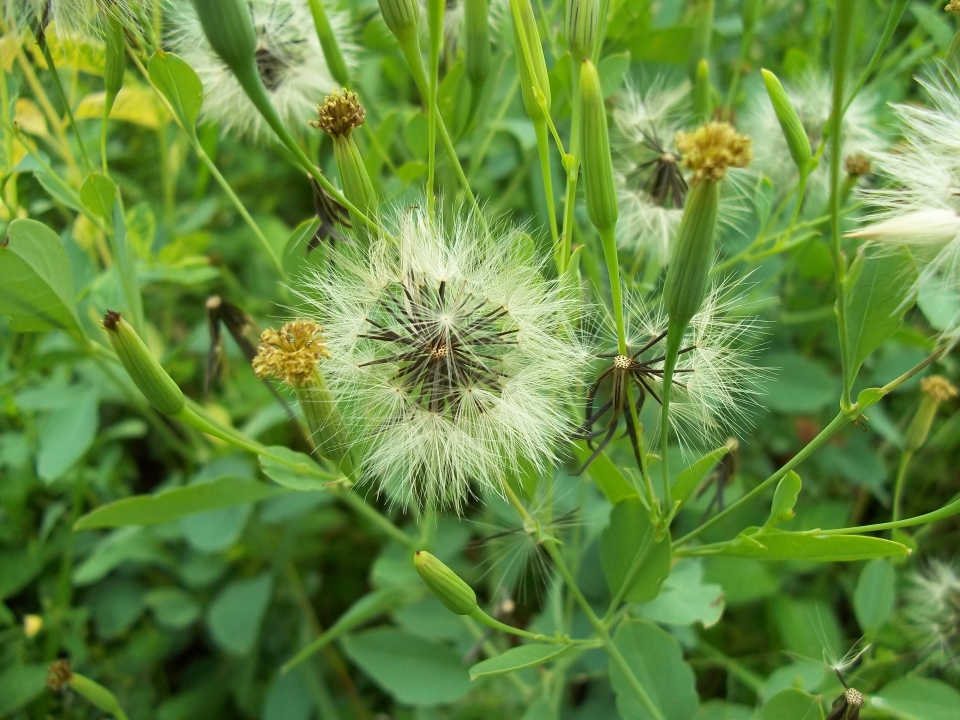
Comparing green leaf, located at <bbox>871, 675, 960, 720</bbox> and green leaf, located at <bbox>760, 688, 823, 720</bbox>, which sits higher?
green leaf, located at <bbox>760, 688, 823, 720</bbox>

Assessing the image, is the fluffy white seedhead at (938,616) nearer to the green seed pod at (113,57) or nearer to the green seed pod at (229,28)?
the green seed pod at (229,28)

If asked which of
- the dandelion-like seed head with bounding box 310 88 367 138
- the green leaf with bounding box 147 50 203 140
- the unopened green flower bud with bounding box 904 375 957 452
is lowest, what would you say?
the unopened green flower bud with bounding box 904 375 957 452

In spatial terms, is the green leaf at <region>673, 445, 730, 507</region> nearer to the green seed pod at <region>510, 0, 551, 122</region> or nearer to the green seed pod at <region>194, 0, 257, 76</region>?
the green seed pod at <region>510, 0, 551, 122</region>

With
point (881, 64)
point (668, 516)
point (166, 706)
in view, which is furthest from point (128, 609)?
point (881, 64)

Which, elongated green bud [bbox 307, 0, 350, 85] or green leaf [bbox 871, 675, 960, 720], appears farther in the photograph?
green leaf [bbox 871, 675, 960, 720]

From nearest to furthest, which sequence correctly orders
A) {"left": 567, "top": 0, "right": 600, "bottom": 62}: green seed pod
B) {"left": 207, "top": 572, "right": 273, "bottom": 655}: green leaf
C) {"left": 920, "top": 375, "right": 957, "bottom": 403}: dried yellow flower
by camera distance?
{"left": 567, "top": 0, "right": 600, "bottom": 62}: green seed pod, {"left": 920, "top": 375, "right": 957, "bottom": 403}: dried yellow flower, {"left": 207, "top": 572, "right": 273, "bottom": 655}: green leaf

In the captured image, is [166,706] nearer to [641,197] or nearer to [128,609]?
[128,609]

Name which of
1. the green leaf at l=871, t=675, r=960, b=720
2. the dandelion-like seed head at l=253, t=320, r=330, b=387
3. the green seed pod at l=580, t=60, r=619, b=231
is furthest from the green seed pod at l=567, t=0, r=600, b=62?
the green leaf at l=871, t=675, r=960, b=720
